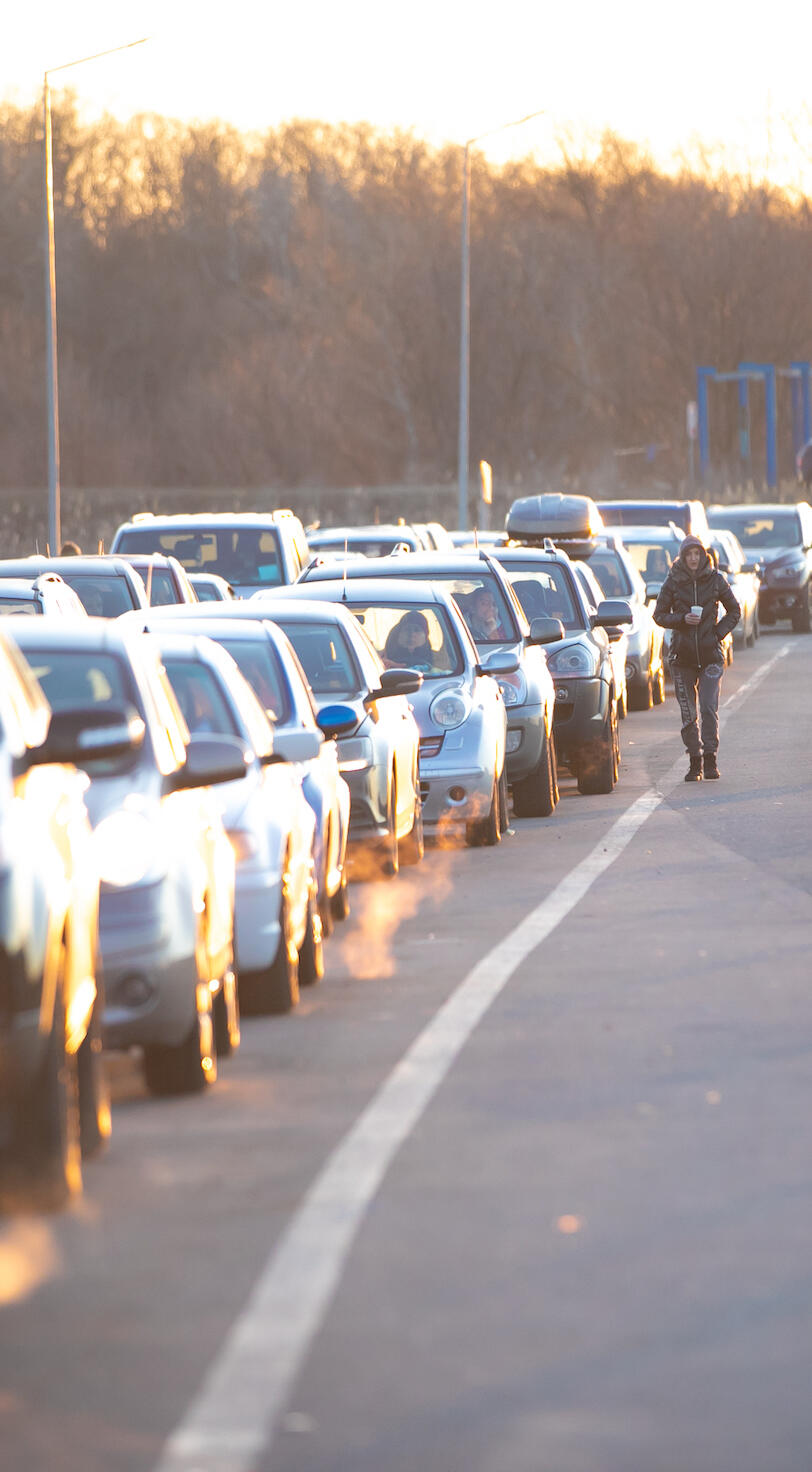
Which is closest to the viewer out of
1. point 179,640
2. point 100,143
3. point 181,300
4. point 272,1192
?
point 272,1192

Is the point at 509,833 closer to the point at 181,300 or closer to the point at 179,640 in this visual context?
the point at 179,640

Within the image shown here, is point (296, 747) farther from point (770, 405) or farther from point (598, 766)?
point (770, 405)

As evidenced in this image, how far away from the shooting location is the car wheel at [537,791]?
18281mm

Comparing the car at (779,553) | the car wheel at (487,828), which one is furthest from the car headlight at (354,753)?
the car at (779,553)

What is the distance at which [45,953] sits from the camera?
668cm

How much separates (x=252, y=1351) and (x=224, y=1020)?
12.5ft

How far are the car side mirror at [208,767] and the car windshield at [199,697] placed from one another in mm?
1629

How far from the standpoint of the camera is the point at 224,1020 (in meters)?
9.35

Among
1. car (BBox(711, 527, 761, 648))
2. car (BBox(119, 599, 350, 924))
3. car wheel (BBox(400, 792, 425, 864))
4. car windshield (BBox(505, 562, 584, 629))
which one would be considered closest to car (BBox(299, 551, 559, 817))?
car wheel (BBox(400, 792, 425, 864))

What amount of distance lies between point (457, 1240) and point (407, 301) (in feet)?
299

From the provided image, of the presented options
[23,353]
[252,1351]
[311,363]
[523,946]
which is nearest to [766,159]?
[311,363]

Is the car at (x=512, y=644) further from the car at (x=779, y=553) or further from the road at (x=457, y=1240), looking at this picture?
the car at (x=779, y=553)

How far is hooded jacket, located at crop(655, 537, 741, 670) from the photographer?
2042cm

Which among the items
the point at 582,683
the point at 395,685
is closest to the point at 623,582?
the point at 582,683
